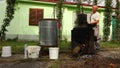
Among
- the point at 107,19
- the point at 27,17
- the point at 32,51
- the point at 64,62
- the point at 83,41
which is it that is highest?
the point at 27,17

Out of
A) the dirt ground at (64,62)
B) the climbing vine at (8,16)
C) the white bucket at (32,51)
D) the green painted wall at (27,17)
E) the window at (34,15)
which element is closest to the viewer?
the dirt ground at (64,62)

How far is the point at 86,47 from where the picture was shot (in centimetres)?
1127

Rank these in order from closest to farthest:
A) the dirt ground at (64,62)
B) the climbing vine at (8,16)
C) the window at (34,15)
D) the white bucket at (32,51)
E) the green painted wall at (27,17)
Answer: the dirt ground at (64,62)
the white bucket at (32,51)
the climbing vine at (8,16)
the green painted wall at (27,17)
the window at (34,15)

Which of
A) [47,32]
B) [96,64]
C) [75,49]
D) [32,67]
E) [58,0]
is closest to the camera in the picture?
[96,64]

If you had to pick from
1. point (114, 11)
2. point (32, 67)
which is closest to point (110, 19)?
point (114, 11)

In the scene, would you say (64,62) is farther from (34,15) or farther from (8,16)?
(34,15)

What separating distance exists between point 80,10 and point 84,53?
12161mm

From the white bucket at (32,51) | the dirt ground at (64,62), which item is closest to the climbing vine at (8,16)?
the dirt ground at (64,62)

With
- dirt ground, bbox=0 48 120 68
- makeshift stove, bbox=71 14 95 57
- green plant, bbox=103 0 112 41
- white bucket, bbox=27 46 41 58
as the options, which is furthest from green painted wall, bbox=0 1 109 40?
makeshift stove, bbox=71 14 95 57

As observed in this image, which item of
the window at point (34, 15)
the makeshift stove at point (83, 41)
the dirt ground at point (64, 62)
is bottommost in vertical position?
the dirt ground at point (64, 62)

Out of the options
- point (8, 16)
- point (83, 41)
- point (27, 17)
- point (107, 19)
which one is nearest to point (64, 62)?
point (83, 41)

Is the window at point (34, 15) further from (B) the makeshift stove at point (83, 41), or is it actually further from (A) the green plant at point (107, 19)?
(B) the makeshift stove at point (83, 41)

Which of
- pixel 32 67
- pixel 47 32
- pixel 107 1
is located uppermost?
pixel 107 1

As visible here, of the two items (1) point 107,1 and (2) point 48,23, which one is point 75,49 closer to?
(2) point 48,23
